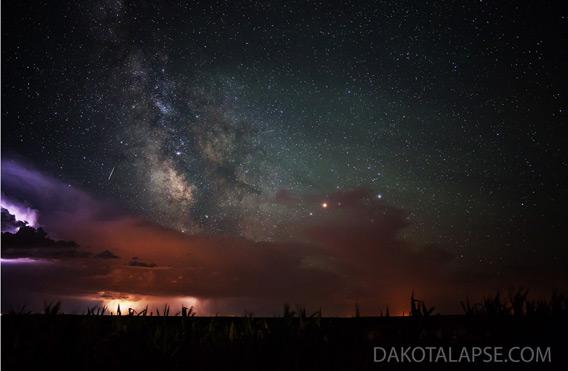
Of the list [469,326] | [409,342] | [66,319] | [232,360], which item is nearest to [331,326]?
[409,342]

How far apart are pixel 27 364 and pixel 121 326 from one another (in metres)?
1.41

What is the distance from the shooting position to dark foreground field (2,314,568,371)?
173 inches

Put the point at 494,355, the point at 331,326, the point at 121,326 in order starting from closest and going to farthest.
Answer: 1. the point at 494,355
2. the point at 331,326
3. the point at 121,326

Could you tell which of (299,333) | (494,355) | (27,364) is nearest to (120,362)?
(27,364)

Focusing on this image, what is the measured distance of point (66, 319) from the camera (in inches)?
235

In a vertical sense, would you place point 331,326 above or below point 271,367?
above

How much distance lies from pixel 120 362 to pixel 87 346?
0.49 meters

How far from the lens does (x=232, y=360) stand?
441 centimetres

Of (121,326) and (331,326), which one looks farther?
(121,326)

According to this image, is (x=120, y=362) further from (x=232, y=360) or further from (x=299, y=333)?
(x=299, y=333)

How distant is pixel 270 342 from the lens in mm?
4762

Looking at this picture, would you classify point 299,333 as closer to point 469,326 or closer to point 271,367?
point 271,367

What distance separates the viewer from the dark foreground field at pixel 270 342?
14.4 ft

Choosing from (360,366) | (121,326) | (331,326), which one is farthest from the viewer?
(121,326)
